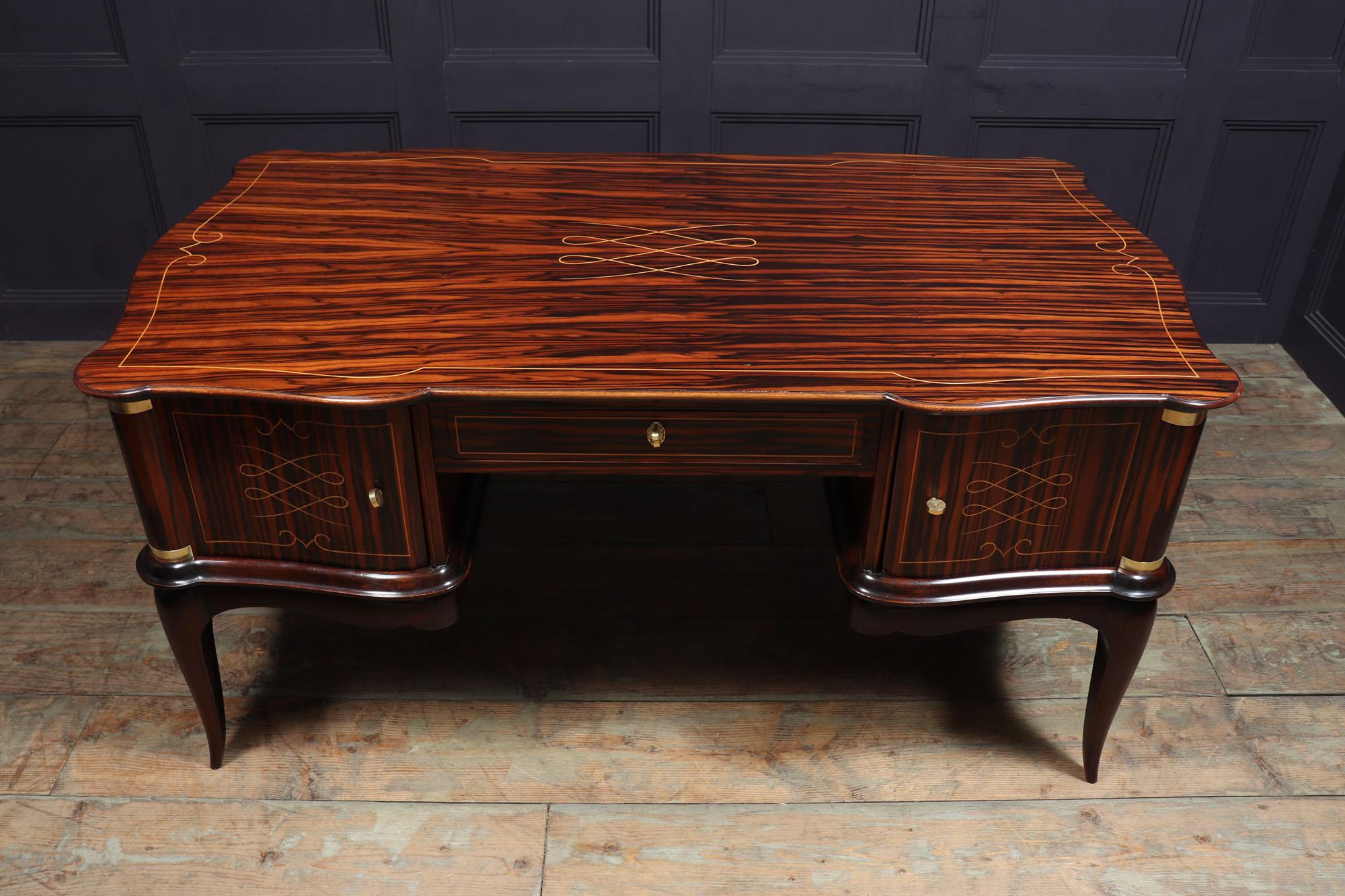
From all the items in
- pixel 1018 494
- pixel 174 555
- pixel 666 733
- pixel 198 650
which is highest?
pixel 1018 494

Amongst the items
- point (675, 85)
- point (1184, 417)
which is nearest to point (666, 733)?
point (1184, 417)

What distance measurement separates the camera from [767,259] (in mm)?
1712

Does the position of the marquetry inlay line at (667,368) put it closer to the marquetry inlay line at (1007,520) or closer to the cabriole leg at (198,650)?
the marquetry inlay line at (1007,520)

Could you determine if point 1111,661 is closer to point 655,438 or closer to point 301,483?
point 655,438

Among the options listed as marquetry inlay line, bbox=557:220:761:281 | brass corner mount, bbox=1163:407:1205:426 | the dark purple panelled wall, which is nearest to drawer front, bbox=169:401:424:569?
marquetry inlay line, bbox=557:220:761:281

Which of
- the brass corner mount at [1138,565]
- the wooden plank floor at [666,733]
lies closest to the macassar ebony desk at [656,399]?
the brass corner mount at [1138,565]

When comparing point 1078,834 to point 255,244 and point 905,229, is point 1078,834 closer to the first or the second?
point 905,229

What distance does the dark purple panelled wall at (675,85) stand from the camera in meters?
2.58

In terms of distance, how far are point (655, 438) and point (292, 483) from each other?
0.51 metres

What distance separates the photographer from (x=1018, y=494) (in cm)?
144

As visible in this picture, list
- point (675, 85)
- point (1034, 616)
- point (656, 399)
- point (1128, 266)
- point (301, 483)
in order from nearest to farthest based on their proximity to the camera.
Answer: point (656, 399) → point (301, 483) → point (1034, 616) → point (1128, 266) → point (675, 85)

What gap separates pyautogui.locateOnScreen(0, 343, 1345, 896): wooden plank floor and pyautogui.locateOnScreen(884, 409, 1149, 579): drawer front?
1.46 ft

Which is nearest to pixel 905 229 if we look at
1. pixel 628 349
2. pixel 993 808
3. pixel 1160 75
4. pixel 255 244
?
pixel 628 349

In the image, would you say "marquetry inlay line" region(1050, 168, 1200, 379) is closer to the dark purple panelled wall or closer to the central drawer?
the central drawer
